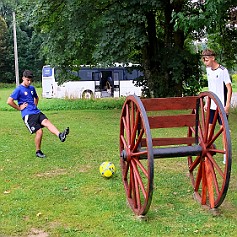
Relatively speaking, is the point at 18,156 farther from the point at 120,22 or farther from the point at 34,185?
the point at 120,22

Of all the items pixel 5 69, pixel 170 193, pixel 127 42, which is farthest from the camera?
pixel 5 69

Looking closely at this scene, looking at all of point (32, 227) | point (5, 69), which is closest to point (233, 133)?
point (32, 227)

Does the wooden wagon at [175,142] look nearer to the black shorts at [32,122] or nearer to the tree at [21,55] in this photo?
the black shorts at [32,122]

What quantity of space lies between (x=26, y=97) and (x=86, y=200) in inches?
127

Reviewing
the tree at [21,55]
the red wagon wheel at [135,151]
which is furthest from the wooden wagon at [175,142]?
the tree at [21,55]

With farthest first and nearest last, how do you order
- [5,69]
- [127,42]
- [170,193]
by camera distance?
[5,69] → [127,42] → [170,193]

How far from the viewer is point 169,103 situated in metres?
5.31

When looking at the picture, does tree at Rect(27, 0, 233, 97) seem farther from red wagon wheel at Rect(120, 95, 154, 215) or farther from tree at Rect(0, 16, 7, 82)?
tree at Rect(0, 16, 7, 82)

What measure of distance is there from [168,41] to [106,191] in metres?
12.6

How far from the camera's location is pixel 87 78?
31.7 metres

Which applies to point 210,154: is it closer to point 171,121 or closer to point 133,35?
point 171,121

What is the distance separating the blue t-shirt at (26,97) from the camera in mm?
8195

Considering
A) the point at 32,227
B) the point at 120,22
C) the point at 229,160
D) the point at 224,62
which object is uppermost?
the point at 120,22

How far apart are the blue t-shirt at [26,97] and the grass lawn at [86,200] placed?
0.90m
